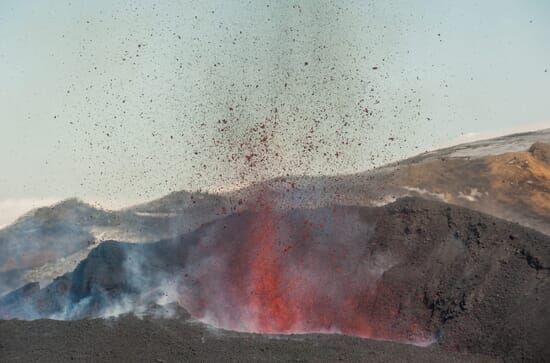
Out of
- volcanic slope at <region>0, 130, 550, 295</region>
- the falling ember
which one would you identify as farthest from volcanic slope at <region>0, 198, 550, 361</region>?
volcanic slope at <region>0, 130, 550, 295</region>

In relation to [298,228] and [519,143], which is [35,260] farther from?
[519,143]

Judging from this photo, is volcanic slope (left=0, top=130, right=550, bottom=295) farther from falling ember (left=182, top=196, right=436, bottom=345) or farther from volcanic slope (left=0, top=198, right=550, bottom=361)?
volcanic slope (left=0, top=198, right=550, bottom=361)

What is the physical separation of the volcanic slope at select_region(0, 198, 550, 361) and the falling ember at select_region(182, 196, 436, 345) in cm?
4

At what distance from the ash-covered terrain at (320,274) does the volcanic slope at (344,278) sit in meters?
0.06

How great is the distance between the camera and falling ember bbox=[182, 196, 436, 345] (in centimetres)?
2375

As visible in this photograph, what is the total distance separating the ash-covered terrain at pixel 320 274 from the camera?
20.4 metres

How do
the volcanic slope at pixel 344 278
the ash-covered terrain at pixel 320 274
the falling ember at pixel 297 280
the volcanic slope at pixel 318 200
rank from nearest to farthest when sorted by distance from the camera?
the ash-covered terrain at pixel 320 274 → the volcanic slope at pixel 344 278 → the falling ember at pixel 297 280 → the volcanic slope at pixel 318 200

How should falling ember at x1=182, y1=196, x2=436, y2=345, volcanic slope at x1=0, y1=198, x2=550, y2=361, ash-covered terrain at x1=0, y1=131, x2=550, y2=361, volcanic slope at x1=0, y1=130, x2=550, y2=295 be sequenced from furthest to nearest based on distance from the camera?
1. volcanic slope at x1=0, y1=130, x2=550, y2=295
2. falling ember at x1=182, y1=196, x2=436, y2=345
3. volcanic slope at x1=0, y1=198, x2=550, y2=361
4. ash-covered terrain at x1=0, y1=131, x2=550, y2=361

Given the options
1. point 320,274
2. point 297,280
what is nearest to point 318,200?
point 320,274

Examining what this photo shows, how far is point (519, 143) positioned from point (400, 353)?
18.5m

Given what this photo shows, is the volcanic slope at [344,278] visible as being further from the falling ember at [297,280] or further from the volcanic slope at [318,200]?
the volcanic slope at [318,200]

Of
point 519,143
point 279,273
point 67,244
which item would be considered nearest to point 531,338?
point 279,273

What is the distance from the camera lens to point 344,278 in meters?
25.5

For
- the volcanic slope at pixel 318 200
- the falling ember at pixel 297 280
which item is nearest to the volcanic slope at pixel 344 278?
the falling ember at pixel 297 280
